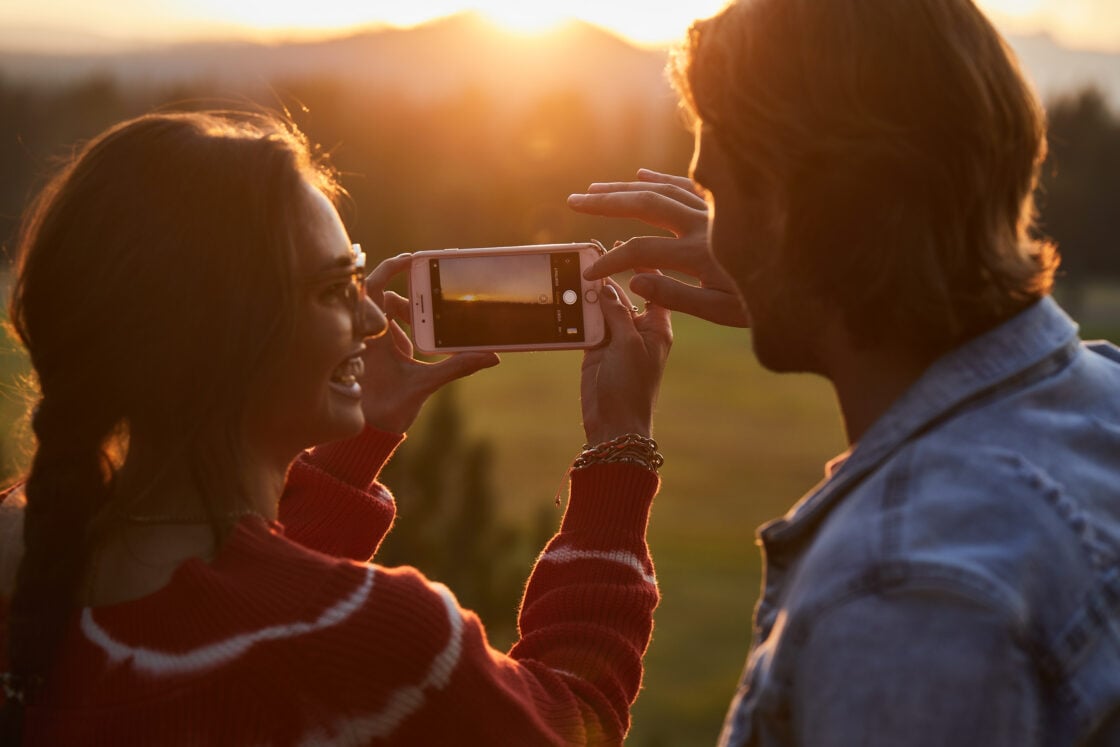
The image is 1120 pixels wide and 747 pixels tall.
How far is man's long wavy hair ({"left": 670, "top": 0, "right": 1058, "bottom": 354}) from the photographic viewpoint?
1631mm

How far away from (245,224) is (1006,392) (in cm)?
127

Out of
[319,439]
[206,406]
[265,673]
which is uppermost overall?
[206,406]

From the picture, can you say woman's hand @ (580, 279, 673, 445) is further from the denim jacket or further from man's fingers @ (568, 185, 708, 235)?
the denim jacket

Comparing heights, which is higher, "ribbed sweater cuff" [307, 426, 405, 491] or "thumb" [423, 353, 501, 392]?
"thumb" [423, 353, 501, 392]

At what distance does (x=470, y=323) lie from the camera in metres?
3.13

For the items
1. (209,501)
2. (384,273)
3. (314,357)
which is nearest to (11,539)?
(209,501)

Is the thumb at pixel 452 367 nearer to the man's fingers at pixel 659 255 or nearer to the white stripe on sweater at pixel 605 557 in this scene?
the man's fingers at pixel 659 255

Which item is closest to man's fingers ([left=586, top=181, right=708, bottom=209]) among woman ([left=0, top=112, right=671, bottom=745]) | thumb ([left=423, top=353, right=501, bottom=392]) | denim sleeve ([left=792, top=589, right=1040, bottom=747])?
thumb ([left=423, top=353, right=501, bottom=392])

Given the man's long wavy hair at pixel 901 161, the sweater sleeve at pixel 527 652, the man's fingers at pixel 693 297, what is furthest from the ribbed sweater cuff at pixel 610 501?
the man's long wavy hair at pixel 901 161

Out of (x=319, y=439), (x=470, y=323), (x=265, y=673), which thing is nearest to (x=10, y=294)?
(x=319, y=439)

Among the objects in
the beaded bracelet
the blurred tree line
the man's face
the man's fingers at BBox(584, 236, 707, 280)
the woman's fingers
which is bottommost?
the blurred tree line

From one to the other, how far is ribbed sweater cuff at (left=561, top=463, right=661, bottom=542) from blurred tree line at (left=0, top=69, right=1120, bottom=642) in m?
1.18

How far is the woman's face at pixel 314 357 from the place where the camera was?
7.14 ft

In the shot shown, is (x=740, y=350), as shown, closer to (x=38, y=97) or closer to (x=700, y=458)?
(x=700, y=458)
